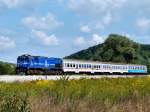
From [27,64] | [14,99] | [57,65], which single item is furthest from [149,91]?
[57,65]

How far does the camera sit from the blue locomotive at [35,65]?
6366cm

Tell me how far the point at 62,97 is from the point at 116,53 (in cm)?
11300

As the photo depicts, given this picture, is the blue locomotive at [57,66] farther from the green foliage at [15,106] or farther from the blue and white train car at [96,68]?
the green foliage at [15,106]

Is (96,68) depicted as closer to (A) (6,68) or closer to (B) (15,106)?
(A) (6,68)

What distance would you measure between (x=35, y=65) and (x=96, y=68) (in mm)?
15816

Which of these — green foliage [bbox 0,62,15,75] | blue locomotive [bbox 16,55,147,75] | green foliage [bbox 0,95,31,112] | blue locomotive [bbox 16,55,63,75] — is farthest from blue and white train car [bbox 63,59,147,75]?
green foliage [bbox 0,95,31,112]

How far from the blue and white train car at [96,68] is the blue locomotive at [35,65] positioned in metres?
2.43

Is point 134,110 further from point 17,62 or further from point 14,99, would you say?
point 17,62

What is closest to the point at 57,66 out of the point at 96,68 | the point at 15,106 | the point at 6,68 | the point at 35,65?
the point at 35,65

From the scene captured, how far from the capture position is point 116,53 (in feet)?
423

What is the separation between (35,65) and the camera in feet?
210

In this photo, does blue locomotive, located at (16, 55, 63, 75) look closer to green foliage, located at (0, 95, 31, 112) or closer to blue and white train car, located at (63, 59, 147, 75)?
blue and white train car, located at (63, 59, 147, 75)

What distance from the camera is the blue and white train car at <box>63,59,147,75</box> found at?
71.2 metres

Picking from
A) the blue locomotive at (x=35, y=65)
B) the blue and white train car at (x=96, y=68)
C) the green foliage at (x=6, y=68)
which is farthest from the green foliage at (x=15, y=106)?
the green foliage at (x=6, y=68)
